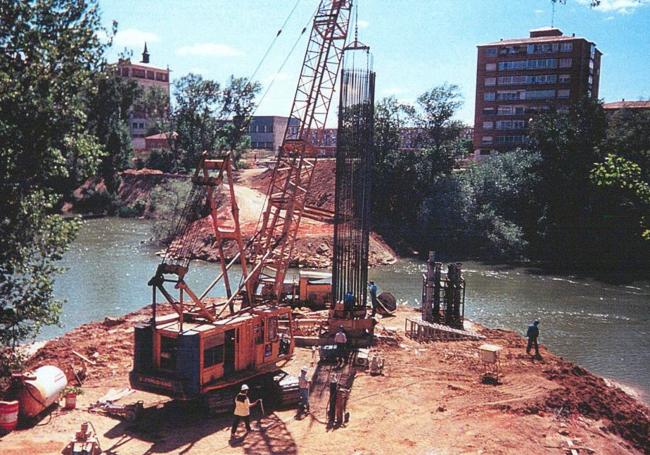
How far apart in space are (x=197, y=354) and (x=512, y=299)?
1048 inches

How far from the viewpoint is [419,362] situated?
74.0 ft

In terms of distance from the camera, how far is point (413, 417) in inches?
694

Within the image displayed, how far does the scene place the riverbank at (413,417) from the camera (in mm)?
15602

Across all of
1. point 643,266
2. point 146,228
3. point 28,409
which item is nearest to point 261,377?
point 28,409

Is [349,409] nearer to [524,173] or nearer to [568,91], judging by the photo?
[524,173]

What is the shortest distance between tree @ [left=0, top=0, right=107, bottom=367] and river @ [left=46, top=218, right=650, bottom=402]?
12567 mm

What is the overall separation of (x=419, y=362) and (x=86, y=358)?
12053 millimetres

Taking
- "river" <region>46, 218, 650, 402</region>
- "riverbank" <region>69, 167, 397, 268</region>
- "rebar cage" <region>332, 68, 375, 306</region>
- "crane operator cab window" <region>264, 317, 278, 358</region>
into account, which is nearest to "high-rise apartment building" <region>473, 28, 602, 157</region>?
"riverbank" <region>69, 167, 397, 268</region>

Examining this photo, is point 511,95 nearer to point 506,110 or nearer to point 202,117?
point 506,110

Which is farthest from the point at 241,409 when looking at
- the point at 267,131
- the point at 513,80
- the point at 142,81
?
the point at 142,81

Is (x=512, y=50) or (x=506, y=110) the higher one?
(x=512, y=50)

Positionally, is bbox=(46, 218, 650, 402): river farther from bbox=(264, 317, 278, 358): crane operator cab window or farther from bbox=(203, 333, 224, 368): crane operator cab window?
bbox=(203, 333, 224, 368): crane operator cab window

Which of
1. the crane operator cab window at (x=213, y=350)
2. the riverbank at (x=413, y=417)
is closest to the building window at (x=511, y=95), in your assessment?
the riverbank at (x=413, y=417)

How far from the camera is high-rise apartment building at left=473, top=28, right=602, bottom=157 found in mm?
76375
